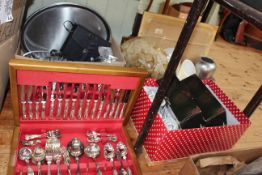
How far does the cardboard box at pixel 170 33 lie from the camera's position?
1618mm

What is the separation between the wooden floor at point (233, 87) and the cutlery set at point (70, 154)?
3.9 inches

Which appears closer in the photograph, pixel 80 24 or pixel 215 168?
pixel 215 168

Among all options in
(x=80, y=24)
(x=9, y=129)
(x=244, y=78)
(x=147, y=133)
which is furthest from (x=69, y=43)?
(x=244, y=78)

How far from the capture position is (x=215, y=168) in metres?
1.00

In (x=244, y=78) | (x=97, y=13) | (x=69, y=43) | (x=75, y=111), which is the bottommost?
(x=244, y=78)

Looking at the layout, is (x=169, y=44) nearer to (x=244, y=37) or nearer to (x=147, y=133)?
(x=147, y=133)

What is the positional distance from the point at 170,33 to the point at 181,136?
896 mm

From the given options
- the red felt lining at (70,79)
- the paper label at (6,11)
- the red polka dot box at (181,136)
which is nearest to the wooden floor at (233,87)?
the red polka dot box at (181,136)

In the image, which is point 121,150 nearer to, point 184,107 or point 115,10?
point 184,107

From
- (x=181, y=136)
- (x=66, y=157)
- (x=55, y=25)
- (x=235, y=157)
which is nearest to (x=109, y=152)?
(x=66, y=157)

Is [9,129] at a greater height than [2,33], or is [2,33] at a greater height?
[2,33]

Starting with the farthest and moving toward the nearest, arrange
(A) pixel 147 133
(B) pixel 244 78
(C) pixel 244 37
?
(C) pixel 244 37, (B) pixel 244 78, (A) pixel 147 133

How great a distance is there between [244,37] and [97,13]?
1.97m

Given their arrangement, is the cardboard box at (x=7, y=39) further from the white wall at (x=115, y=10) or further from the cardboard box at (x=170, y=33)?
the cardboard box at (x=170, y=33)
